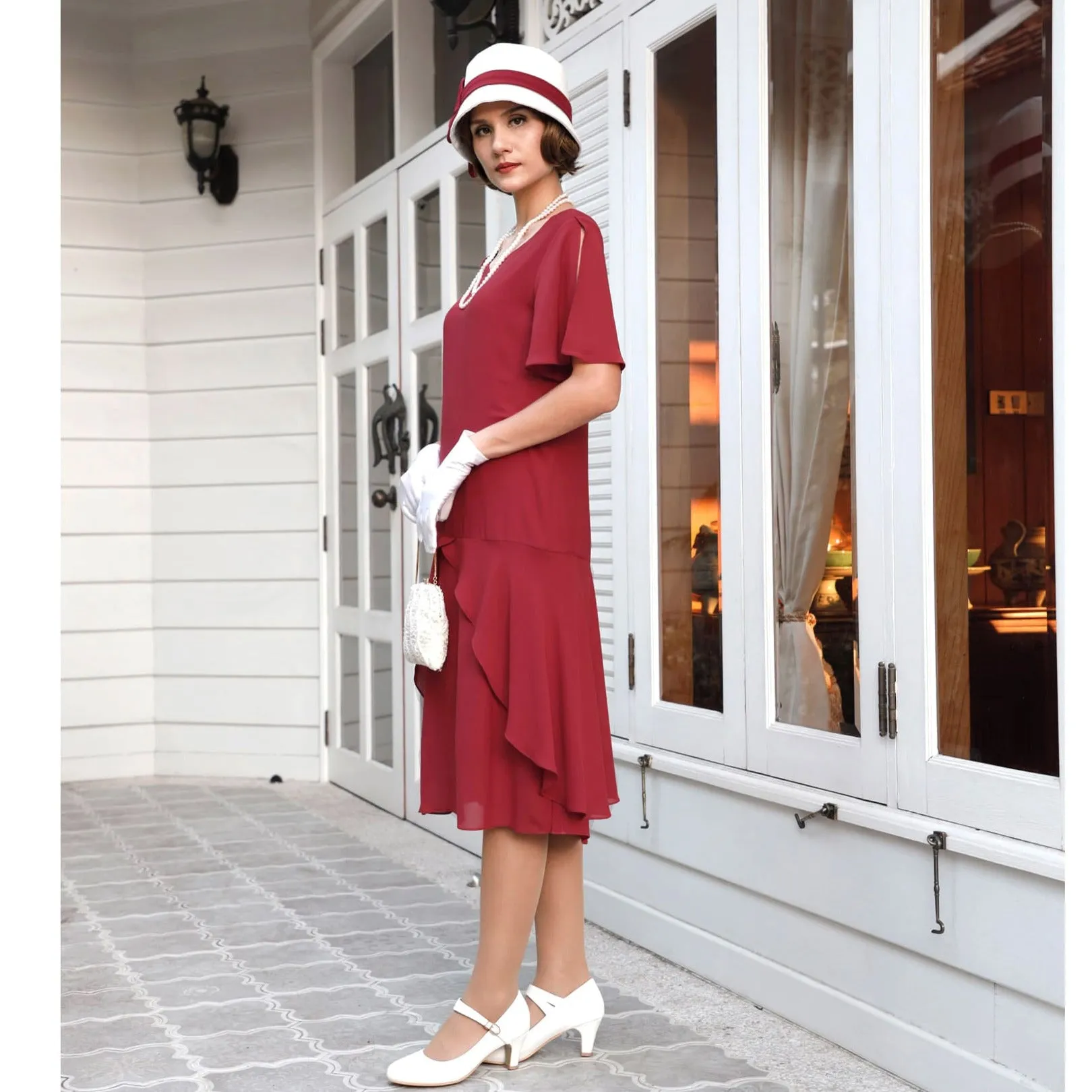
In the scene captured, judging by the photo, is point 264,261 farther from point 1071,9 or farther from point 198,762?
point 1071,9

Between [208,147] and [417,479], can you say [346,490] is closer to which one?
[208,147]

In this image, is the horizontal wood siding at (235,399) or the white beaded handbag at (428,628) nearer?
the white beaded handbag at (428,628)

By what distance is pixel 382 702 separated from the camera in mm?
4559

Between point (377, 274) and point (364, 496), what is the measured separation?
79 cm

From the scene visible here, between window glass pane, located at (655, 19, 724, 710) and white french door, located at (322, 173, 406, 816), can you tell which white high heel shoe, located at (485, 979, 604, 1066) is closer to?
window glass pane, located at (655, 19, 724, 710)

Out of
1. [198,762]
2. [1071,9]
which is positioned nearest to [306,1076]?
[1071,9]

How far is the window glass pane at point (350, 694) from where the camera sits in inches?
187

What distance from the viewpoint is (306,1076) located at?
6.64ft

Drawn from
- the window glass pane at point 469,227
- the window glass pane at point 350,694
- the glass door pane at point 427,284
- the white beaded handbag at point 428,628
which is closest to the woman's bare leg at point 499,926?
the white beaded handbag at point 428,628

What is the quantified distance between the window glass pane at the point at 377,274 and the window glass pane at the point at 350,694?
118cm

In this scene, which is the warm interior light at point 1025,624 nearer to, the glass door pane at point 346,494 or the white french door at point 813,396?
the white french door at point 813,396

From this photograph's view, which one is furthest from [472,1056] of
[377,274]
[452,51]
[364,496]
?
[377,274]

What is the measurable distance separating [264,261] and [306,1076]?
3.74m
